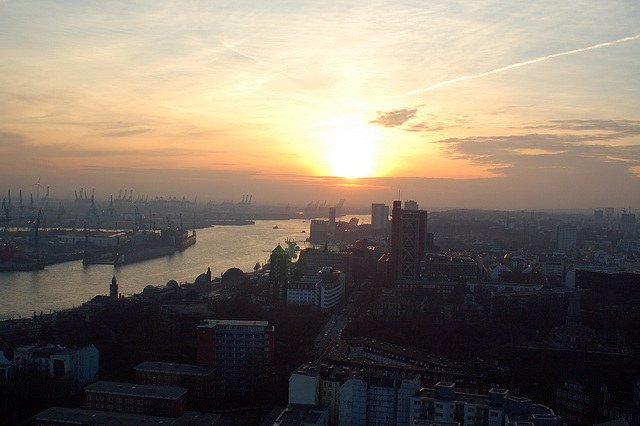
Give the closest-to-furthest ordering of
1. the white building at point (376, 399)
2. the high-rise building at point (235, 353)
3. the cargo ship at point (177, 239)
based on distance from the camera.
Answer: the white building at point (376, 399) < the high-rise building at point (235, 353) < the cargo ship at point (177, 239)

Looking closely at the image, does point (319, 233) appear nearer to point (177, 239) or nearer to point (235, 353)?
point (177, 239)

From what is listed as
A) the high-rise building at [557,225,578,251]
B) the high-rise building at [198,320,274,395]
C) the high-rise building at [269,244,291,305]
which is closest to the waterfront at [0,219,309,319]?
the high-rise building at [269,244,291,305]

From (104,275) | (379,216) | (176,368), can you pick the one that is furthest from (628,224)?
(176,368)

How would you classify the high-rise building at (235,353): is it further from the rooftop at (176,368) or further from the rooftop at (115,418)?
the rooftop at (115,418)

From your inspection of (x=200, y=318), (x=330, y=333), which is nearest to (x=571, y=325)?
(x=330, y=333)

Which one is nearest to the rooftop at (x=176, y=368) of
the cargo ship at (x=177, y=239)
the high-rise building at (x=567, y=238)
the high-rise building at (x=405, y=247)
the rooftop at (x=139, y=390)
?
the rooftop at (x=139, y=390)

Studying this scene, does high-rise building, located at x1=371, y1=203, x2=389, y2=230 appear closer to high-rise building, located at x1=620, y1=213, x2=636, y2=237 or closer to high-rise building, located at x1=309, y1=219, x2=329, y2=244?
high-rise building, located at x1=309, y1=219, x2=329, y2=244
